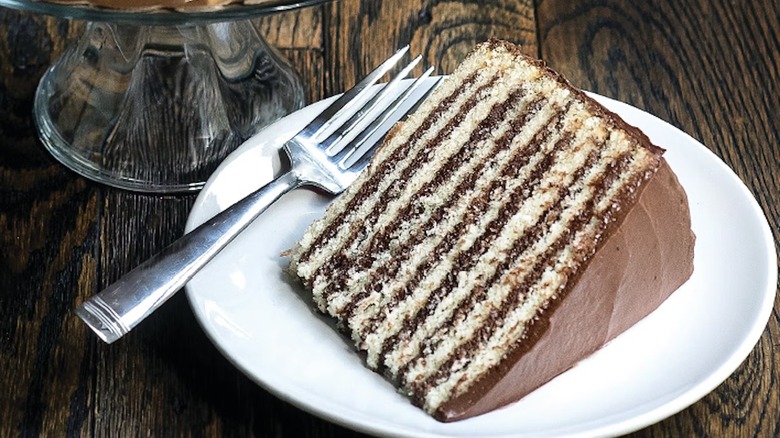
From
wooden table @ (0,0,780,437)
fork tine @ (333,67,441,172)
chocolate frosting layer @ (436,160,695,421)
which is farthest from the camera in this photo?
fork tine @ (333,67,441,172)

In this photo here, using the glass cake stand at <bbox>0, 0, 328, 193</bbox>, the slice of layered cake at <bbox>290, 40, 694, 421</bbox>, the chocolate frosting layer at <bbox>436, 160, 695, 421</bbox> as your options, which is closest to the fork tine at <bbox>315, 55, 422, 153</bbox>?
the slice of layered cake at <bbox>290, 40, 694, 421</bbox>

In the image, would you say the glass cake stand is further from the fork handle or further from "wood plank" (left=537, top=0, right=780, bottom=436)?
"wood plank" (left=537, top=0, right=780, bottom=436)

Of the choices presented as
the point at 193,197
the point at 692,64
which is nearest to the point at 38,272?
the point at 193,197

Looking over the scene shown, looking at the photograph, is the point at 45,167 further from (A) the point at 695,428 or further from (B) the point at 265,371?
(A) the point at 695,428

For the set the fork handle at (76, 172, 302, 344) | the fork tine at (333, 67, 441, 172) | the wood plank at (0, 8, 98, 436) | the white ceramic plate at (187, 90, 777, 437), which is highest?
the fork tine at (333, 67, 441, 172)

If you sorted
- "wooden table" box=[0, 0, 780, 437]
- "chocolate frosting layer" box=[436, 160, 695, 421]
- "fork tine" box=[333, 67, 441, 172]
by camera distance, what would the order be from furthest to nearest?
"fork tine" box=[333, 67, 441, 172]
"wooden table" box=[0, 0, 780, 437]
"chocolate frosting layer" box=[436, 160, 695, 421]

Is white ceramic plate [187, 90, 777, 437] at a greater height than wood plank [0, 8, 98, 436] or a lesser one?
greater

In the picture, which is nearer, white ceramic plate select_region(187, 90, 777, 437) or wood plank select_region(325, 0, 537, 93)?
white ceramic plate select_region(187, 90, 777, 437)

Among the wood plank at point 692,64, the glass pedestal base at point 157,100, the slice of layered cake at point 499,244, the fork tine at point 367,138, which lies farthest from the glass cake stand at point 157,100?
the wood plank at point 692,64
